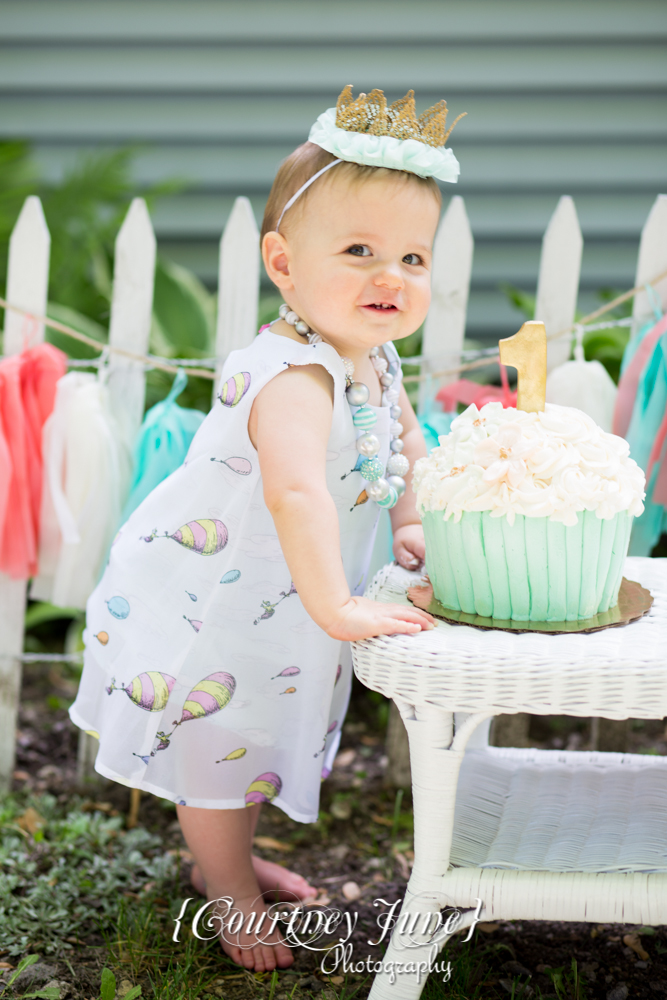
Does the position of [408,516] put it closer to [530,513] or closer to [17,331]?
[530,513]

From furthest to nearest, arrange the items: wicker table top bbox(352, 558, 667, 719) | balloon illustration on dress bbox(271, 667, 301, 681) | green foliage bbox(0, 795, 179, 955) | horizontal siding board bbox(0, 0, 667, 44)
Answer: horizontal siding board bbox(0, 0, 667, 44) → green foliage bbox(0, 795, 179, 955) → balloon illustration on dress bbox(271, 667, 301, 681) → wicker table top bbox(352, 558, 667, 719)

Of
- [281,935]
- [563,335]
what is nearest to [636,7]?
[563,335]

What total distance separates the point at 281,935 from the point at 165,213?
3049mm

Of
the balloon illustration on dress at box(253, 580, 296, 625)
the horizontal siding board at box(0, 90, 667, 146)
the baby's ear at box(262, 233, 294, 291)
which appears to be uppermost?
the horizontal siding board at box(0, 90, 667, 146)

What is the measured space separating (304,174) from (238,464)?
0.51 meters

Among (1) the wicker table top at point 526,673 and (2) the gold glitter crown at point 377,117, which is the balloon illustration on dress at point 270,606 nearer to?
(1) the wicker table top at point 526,673

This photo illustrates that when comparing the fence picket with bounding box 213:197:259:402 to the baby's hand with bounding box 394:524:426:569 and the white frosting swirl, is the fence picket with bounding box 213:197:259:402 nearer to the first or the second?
the baby's hand with bounding box 394:524:426:569

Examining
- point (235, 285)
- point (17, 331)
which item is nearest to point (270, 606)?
point (235, 285)

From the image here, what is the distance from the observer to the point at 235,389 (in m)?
1.57

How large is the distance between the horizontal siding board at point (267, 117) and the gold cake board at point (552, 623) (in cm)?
272

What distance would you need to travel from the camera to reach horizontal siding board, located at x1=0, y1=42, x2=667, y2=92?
11.7 feet

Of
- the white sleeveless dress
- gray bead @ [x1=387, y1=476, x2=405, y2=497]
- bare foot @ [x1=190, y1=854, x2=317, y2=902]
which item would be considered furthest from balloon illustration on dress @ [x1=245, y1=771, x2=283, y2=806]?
gray bead @ [x1=387, y1=476, x2=405, y2=497]

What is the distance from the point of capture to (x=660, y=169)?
12.0 ft

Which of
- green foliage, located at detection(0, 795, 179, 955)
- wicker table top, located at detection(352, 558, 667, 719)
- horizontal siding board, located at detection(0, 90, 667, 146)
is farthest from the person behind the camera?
horizontal siding board, located at detection(0, 90, 667, 146)
